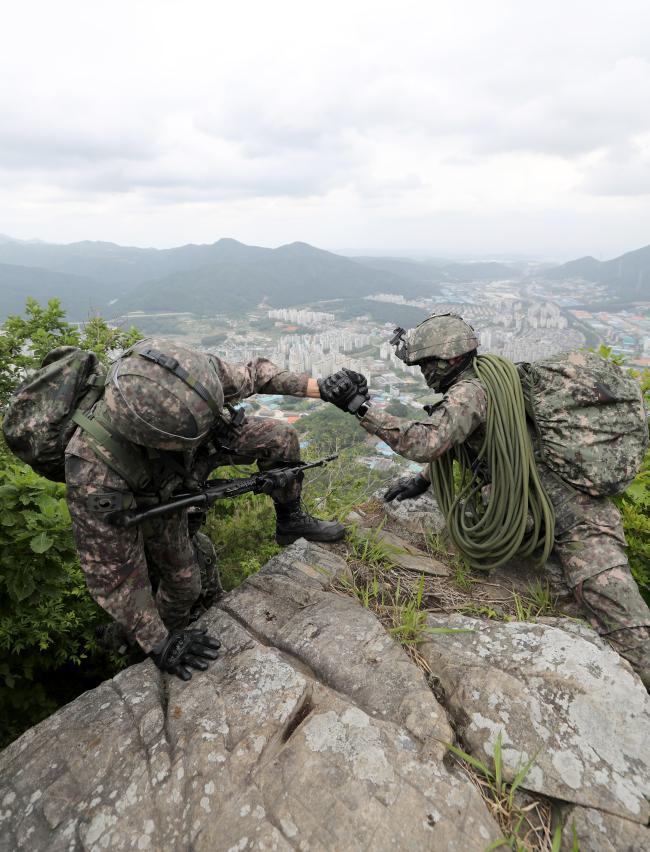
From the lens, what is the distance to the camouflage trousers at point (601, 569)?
2957 mm

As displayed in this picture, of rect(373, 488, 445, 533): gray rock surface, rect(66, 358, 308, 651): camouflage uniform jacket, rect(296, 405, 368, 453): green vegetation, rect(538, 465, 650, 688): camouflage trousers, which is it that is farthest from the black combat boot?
rect(296, 405, 368, 453): green vegetation

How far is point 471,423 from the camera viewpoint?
341 cm

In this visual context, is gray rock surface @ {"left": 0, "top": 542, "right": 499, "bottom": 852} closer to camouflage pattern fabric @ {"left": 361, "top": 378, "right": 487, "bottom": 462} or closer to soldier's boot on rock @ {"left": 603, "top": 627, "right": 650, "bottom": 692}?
camouflage pattern fabric @ {"left": 361, "top": 378, "right": 487, "bottom": 462}

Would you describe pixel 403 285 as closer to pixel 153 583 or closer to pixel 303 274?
pixel 303 274

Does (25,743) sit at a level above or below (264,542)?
above

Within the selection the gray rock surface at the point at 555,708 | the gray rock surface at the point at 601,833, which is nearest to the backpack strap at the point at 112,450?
the gray rock surface at the point at 555,708

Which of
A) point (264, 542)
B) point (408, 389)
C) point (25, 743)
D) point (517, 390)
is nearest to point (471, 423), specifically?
point (517, 390)

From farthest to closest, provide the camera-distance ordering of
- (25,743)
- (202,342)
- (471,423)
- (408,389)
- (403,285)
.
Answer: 1. (403,285)
2. (202,342)
3. (408,389)
4. (471,423)
5. (25,743)

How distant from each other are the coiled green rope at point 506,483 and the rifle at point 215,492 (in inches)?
54.7

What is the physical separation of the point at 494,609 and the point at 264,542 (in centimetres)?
256

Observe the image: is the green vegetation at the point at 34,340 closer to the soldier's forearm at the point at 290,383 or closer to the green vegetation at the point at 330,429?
the soldier's forearm at the point at 290,383

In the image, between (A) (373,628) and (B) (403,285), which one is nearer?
(A) (373,628)

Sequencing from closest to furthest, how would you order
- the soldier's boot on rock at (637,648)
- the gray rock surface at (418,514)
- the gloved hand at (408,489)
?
the soldier's boot on rock at (637,648)
the gray rock surface at (418,514)
the gloved hand at (408,489)

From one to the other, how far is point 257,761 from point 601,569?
8.01ft
